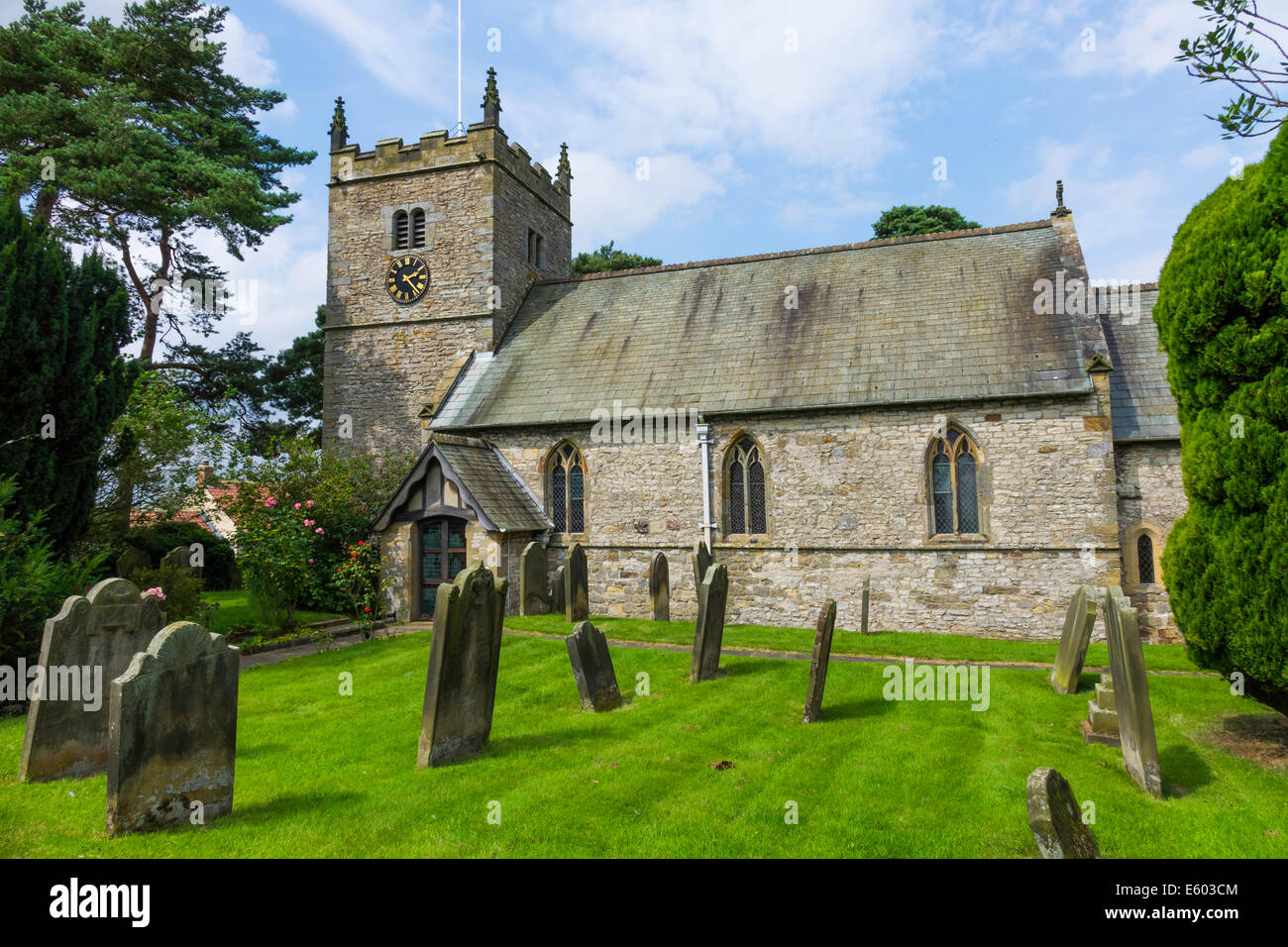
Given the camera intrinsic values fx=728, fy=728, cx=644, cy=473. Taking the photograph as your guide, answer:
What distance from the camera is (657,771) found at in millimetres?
6695

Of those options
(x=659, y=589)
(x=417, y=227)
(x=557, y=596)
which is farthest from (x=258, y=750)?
(x=417, y=227)

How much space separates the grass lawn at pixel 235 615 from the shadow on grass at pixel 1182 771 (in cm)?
1404

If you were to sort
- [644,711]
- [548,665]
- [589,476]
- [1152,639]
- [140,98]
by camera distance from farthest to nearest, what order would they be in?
A: [140,98], [589,476], [1152,639], [548,665], [644,711]

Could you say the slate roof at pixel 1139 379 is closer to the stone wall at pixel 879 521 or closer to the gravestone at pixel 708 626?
the stone wall at pixel 879 521

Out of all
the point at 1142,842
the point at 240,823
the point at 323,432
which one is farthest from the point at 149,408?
the point at 1142,842

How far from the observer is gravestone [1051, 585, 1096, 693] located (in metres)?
9.45

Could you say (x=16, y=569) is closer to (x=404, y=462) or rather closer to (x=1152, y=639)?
(x=404, y=462)

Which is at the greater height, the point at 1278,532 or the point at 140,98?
the point at 140,98

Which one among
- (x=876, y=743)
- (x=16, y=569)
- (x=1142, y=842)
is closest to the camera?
(x=1142, y=842)

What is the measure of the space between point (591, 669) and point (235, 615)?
11.1 meters

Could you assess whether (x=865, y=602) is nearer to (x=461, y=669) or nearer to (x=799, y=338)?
(x=799, y=338)

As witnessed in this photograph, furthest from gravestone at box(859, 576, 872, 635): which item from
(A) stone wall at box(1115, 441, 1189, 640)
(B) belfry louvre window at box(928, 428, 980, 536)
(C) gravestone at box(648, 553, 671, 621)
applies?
(A) stone wall at box(1115, 441, 1189, 640)

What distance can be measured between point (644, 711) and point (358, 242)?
727 inches

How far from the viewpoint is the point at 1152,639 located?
1405 centimetres
